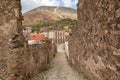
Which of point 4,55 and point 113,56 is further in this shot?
point 4,55

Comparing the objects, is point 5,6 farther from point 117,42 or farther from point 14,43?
point 117,42

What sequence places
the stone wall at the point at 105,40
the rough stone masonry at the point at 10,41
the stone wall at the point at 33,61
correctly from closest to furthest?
the stone wall at the point at 105,40 → the rough stone masonry at the point at 10,41 → the stone wall at the point at 33,61

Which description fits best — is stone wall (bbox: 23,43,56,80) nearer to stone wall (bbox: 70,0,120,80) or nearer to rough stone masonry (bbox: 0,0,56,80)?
Result: rough stone masonry (bbox: 0,0,56,80)

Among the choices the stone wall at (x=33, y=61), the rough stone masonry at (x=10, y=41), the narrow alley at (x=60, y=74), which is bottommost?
the narrow alley at (x=60, y=74)

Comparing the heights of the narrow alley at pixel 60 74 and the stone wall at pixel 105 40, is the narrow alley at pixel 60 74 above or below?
below

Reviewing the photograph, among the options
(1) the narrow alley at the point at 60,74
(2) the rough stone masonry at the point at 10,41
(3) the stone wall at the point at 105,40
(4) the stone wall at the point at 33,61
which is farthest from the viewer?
Result: (1) the narrow alley at the point at 60,74

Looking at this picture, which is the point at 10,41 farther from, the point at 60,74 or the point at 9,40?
the point at 60,74

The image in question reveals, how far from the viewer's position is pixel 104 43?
753 cm

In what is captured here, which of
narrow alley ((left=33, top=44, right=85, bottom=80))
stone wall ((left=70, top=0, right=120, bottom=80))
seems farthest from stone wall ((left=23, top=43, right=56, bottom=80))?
stone wall ((left=70, top=0, right=120, bottom=80))

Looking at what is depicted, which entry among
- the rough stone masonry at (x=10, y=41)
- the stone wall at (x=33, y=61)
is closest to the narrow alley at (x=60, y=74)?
the stone wall at (x=33, y=61)

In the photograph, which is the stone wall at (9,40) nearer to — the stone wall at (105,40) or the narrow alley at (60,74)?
the stone wall at (105,40)

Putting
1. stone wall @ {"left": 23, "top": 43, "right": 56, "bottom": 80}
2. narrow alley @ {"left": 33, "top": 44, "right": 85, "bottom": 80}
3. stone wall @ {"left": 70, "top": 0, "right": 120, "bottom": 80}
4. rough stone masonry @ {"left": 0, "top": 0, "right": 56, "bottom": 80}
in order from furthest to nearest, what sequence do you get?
narrow alley @ {"left": 33, "top": 44, "right": 85, "bottom": 80} < stone wall @ {"left": 23, "top": 43, "right": 56, "bottom": 80} < rough stone masonry @ {"left": 0, "top": 0, "right": 56, "bottom": 80} < stone wall @ {"left": 70, "top": 0, "right": 120, "bottom": 80}

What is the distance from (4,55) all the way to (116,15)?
514 centimetres

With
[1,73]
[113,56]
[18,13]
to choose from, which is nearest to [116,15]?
[113,56]
